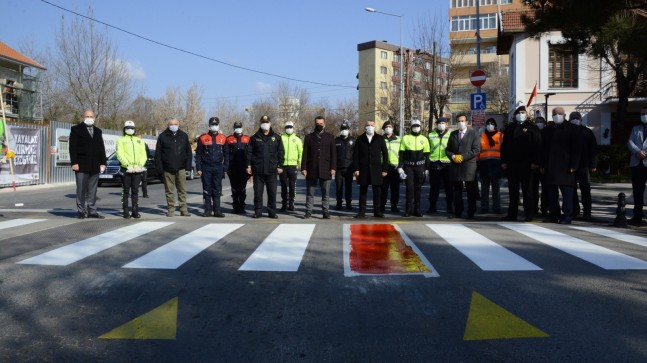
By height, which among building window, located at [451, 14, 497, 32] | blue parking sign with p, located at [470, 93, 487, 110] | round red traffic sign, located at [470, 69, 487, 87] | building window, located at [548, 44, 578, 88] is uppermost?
building window, located at [451, 14, 497, 32]

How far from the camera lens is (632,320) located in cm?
444

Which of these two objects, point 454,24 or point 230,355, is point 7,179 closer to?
point 230,355

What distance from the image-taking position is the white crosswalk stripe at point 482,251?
20.7 ft

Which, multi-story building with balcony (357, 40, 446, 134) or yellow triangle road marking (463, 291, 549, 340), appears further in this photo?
multi-story building with balcony (357, 40, 446, 134)

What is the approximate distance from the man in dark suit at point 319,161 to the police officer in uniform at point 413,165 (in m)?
1.44

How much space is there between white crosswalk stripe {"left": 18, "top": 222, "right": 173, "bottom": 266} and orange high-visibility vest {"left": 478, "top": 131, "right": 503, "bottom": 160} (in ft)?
21.3

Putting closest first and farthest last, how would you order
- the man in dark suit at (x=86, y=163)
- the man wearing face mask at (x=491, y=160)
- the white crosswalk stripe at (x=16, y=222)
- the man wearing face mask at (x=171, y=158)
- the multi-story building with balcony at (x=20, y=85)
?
1. the white crosswalk stripe at (x=16, y=222)
2. the man in dark suit at (x=86, y=163)
3. the man wearing face mask at (x=171, y=158)
4. the man wearing face mask at (x=491, y=160)
5. the multi-story building with balcony at (x=20, y=85)

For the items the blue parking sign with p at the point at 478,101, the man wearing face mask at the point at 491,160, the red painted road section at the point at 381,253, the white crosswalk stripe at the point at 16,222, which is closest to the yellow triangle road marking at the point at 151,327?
the red painted road section at the point at 381,253

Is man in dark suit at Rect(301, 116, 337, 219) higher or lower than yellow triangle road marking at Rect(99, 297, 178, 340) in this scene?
higher

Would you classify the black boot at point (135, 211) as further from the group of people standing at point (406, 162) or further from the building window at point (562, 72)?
the building window at point (562, 72)

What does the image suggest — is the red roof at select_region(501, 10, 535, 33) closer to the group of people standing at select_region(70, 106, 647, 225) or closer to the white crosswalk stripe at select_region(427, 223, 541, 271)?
the group of people standing at select_region(70, 106, 647, 225)

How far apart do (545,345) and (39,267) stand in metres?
5.11

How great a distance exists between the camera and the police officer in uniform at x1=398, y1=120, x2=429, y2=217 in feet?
37.8

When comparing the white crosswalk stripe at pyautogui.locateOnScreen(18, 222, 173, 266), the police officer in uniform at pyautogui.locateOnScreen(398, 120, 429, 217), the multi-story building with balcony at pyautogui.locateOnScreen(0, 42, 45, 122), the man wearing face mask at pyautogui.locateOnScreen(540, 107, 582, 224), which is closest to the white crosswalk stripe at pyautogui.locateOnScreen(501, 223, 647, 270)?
the man wearing face mask at pyautogui.locateOnScreen(540, 107, 582, 224)
